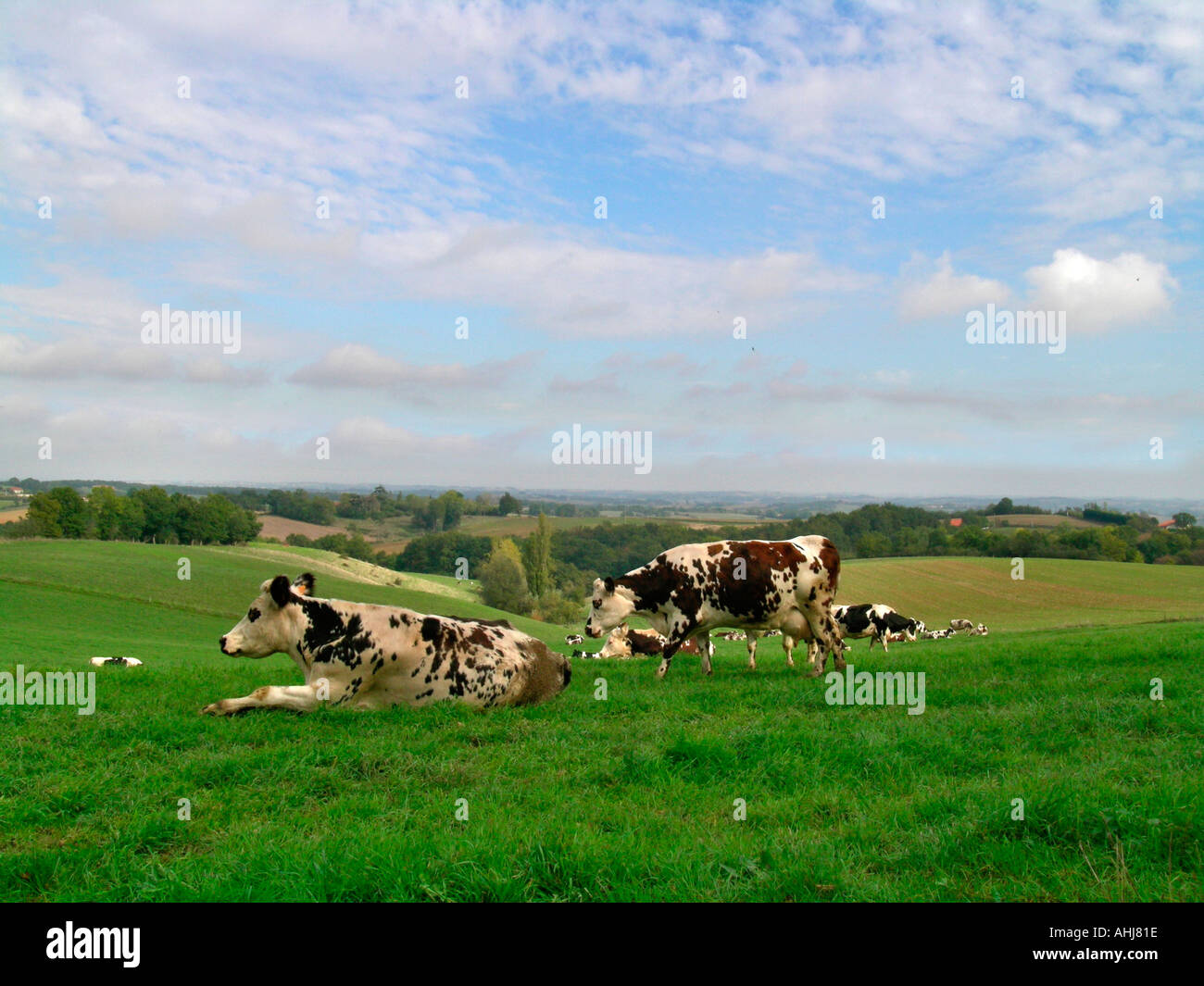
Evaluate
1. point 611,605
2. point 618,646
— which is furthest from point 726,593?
point 618,646

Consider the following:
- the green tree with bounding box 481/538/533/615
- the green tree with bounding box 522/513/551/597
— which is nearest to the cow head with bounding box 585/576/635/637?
the green tree with bounding box 481/538/533/615

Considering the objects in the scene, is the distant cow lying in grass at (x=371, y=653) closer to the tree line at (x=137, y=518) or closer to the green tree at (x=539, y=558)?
the tree line at (x=137, y=518)

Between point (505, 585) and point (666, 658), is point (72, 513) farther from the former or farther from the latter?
point (666, 658)

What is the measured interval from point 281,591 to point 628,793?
541 centimetres

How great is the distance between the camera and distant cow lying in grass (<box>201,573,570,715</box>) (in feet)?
31.0

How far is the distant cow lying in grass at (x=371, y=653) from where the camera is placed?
9461 millimetres

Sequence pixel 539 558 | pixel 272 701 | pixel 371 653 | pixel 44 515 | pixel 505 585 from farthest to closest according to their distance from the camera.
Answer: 1. pixel 539 558
2. pixel 505 585
3. pixel 44 515
4. pixel 371 653
5. pixel 272 701

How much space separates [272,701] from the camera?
8.91 metres

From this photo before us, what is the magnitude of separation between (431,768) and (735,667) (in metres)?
9.39

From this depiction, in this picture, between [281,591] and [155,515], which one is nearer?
[281,591]

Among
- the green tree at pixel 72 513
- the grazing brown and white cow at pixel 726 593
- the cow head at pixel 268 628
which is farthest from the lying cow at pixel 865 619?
the green tree at pixel 72 513

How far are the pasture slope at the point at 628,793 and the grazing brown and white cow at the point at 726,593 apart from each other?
1.55 metres

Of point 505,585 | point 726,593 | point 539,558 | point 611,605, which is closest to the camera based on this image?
point 726,593
